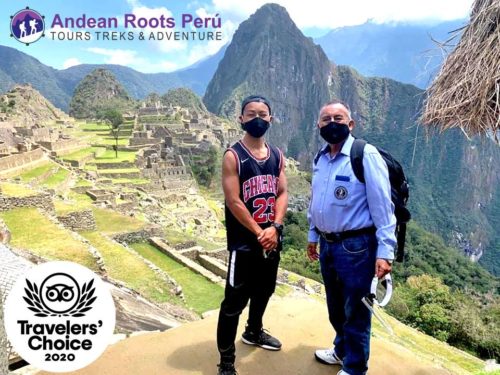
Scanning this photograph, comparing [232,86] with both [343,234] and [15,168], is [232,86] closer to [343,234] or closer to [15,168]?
[15,168]

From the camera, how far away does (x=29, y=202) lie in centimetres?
916

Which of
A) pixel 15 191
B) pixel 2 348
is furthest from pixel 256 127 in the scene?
pixel 15 191

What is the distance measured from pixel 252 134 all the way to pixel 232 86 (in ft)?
414

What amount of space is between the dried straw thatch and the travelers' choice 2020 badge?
96.5 inches

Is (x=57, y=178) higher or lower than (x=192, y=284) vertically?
higher

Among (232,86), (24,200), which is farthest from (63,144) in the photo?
(232,86)

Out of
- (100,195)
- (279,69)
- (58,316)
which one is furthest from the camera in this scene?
(279,69)

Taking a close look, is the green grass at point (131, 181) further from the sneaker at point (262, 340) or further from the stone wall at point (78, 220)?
the sneaker at point (262, 340)

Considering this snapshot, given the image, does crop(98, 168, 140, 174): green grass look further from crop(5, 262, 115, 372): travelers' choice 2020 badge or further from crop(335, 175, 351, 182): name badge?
crop(335, 175, 351, 182): name badge

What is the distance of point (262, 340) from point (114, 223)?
913 centimetres

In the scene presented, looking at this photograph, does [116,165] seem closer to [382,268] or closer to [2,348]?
[382,268]

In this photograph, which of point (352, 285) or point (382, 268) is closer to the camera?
point (382, 268)

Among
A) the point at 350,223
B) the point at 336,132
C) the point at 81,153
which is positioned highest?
the point at 336,132

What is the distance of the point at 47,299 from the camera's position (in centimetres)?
249
